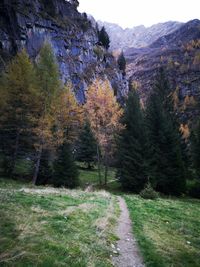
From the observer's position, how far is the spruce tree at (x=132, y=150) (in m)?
34.7

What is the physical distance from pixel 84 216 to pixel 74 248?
508cm

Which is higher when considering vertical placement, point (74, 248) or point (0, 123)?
point (0, 123)

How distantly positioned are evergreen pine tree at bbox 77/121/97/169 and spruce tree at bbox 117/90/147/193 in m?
19.2

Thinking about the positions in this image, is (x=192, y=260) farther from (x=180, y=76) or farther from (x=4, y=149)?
(x=180, y=76)

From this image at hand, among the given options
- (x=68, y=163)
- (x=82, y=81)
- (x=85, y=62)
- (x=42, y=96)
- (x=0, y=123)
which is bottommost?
(x=68, y=163)

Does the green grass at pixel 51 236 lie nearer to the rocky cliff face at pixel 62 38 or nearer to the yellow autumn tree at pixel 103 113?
the yellow autumn tree at pixel 103 113

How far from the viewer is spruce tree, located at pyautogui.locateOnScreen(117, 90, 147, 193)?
34.7 m

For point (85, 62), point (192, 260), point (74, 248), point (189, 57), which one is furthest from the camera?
point (189, 57)

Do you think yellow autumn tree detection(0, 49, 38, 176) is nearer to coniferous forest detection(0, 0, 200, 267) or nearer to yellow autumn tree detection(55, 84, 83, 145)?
coniferous forest detection(0, 0, 200, 267)

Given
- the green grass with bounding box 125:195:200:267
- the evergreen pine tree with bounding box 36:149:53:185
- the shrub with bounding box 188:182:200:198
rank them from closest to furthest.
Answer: the green grass with bounding box 125:195:200:267 < the evergreen pine tree with bounding box 36:149:53:185 < the shrub with bounding box 188:182:200:198

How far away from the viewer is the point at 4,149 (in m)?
34.5

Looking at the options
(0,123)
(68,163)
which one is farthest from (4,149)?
(68,163)

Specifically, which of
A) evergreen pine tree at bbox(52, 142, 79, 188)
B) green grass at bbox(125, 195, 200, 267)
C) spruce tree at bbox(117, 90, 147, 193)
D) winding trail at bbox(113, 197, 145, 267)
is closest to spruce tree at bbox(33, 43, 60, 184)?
evergreen pine tree at bbox(52, 142, 79, 188)

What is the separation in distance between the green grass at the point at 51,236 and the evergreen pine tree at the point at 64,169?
18.3m
